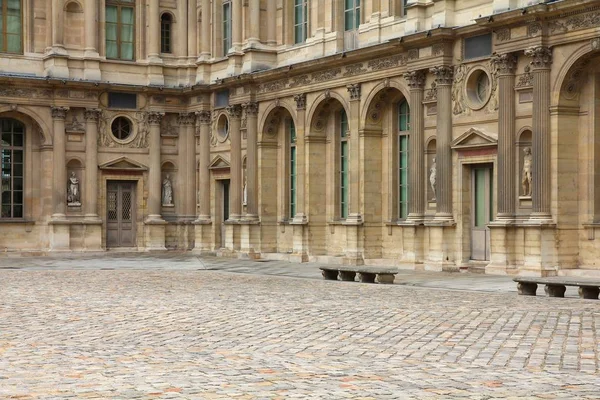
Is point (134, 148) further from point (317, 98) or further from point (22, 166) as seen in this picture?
point (317, 98)

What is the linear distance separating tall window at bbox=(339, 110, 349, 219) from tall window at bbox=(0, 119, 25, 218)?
12762 millimetres

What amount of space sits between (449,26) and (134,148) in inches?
662

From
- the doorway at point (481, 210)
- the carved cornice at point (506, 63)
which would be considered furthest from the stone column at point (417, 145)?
the carved cornice at point (506, 63)

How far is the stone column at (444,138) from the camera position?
29.3m

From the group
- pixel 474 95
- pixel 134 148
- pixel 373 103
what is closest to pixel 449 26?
pixel 474 95

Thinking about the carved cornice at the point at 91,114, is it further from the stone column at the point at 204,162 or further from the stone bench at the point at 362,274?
the stone bench at the point at 362,274

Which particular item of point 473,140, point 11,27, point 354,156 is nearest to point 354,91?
point 354,156

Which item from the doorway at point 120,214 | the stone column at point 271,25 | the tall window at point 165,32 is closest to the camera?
the stone column at point 271,25

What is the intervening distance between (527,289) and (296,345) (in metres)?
8.98

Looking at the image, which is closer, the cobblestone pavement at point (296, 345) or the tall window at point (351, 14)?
the cobblestone pavement at point (296, 345)

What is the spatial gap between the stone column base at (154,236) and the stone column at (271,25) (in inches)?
335

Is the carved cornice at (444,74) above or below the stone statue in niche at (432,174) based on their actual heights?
above

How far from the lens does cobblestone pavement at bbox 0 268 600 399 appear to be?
384 inches

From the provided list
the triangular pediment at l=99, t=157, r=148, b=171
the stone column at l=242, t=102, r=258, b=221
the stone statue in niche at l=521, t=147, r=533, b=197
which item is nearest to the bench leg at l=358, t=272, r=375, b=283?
the stone statue in niche at l=521, t=147, r=533, b=197
